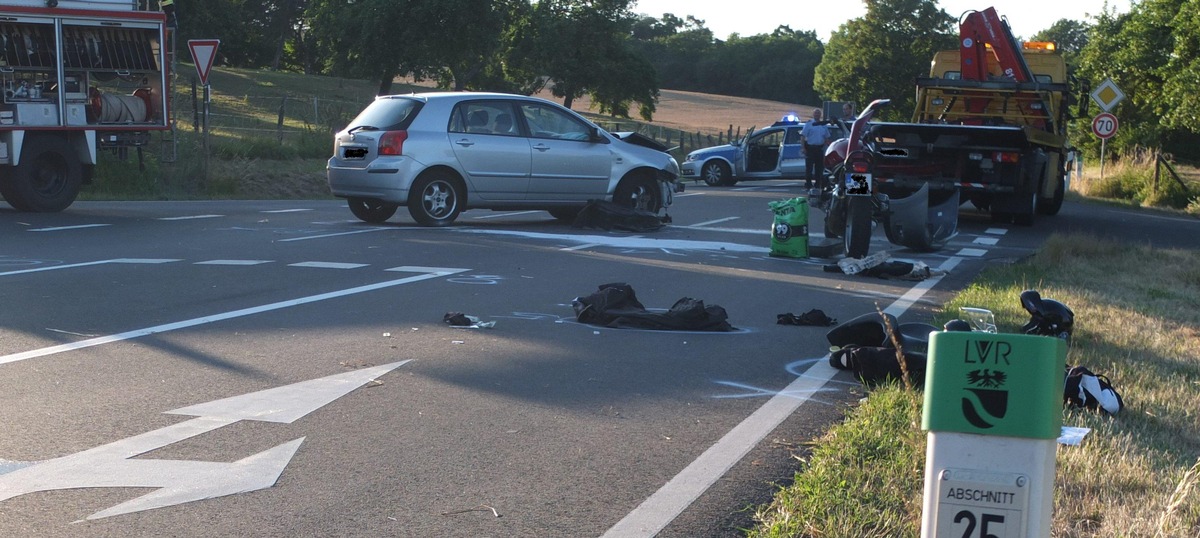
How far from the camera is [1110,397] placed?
5496mm

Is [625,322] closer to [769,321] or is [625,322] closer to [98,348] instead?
[769,321]

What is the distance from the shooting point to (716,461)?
15.6 feet

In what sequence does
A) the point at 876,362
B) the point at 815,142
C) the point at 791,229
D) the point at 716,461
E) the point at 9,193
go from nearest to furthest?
the point at 716,461, the point at 876,362, the point at 791,229, the point at 9,193, the point at 815,142

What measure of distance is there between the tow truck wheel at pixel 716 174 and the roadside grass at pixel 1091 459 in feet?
74.3

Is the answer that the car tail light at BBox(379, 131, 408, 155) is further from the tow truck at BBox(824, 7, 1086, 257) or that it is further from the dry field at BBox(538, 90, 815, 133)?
the dry field at BBox(538, 90, 815, 133)

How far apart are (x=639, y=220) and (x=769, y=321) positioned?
22.8 ft

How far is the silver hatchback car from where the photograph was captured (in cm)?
1447

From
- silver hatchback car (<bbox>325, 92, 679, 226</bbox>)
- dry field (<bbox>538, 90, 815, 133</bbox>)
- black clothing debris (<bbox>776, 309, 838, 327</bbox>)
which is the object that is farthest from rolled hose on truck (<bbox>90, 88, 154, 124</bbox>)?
dry field (<bbox>538, 90, 815, 133</bbox>)

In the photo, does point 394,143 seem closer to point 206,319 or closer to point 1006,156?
point 206,319

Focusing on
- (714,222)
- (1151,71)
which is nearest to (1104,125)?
(1151,71)

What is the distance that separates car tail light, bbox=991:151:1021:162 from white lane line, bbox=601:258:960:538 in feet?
37.9

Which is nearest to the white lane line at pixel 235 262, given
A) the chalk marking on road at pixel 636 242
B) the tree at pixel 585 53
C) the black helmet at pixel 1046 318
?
the chalk marking on road at pixel 636 242

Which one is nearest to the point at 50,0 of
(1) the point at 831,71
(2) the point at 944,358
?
(2) the point at 944,358

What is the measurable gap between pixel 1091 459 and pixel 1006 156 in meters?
13.6
